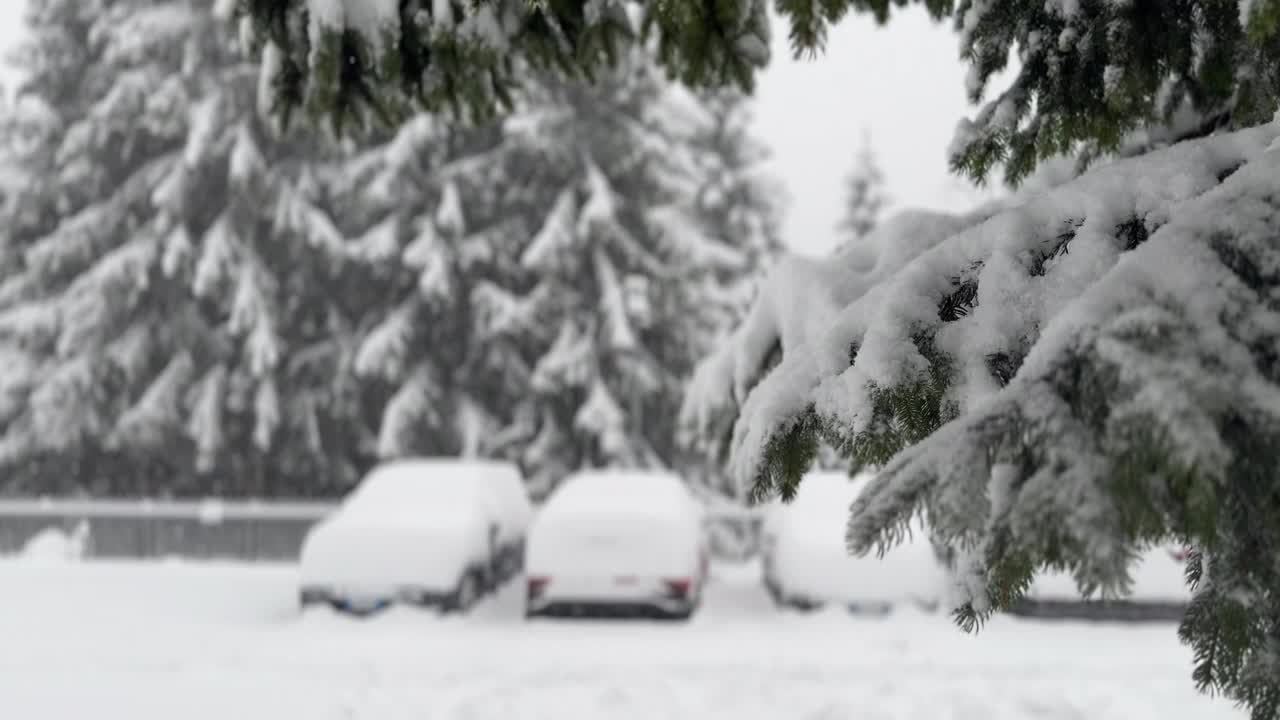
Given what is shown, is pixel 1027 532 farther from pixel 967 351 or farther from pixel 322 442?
pixel 322 442

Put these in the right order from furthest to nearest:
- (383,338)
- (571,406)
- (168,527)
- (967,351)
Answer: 1. (571,406)
2. (383,338)
3. (168,527)
4. (967,351)

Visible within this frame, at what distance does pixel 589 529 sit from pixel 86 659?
417cm

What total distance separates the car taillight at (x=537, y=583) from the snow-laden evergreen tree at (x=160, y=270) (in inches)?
446

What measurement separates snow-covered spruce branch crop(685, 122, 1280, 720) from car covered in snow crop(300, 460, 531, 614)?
25.3ft

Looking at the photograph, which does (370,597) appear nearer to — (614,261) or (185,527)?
(185,527)

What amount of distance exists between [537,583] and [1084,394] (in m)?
8.75

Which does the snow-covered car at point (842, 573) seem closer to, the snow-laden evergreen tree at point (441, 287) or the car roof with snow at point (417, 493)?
the car roof with snow at point (417, 493)

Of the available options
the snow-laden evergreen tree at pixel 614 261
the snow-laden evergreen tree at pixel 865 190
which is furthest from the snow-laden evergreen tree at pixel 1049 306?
the snow-laden evergreen tree at pixel 865 190

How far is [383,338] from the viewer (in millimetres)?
19531

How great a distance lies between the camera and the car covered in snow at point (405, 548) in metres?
9.79

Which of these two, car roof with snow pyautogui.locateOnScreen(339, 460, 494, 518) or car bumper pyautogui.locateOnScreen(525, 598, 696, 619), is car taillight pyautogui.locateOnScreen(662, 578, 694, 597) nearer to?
car bumper pyautogui.locateOnScreen(525, 598, 696, 619)

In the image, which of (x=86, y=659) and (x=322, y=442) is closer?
(x=86, y=659)

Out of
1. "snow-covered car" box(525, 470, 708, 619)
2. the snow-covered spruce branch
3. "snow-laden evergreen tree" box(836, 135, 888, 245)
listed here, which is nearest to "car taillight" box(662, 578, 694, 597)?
"snow-covered car" box(525, 470, 708, 619)

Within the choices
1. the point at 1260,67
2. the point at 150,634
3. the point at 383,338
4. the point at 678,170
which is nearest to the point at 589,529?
the point at 150,634
